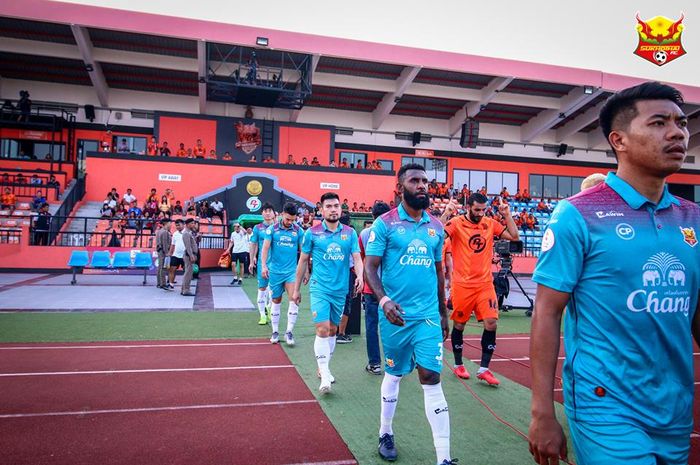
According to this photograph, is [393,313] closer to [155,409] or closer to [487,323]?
[487,323]

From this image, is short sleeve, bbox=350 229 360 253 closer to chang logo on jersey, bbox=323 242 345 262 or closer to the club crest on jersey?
chang logo on jersey, bbox=323 242 345 262

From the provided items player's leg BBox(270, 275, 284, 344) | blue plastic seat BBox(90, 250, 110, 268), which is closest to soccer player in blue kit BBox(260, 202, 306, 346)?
player's leg BBox(270, 275, 284, 344)

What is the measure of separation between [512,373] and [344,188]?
2225 cm

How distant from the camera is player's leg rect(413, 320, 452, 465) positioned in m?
3.70

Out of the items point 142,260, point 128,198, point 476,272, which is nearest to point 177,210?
point 128,198

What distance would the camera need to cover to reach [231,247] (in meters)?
19.4

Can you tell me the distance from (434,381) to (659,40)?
3256cm

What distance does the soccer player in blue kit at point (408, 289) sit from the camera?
391cm

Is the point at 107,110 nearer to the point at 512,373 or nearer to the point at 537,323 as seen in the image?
the point at 512,373

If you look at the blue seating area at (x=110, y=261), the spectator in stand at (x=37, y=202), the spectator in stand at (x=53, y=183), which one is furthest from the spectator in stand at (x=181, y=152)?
the blue seating area at (x=110, y=261)

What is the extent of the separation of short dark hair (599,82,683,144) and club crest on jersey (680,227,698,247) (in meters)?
0.53

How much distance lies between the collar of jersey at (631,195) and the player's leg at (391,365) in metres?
2.17

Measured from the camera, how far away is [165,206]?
23.1m

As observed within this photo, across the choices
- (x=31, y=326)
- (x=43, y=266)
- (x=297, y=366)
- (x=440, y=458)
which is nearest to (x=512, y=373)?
(x=297, y=366)
